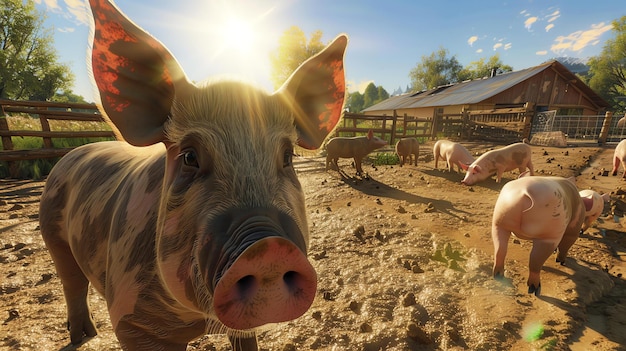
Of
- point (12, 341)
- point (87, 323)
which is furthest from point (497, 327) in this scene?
point (12, 341)

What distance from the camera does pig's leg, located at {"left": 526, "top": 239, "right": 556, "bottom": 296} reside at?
2734mm

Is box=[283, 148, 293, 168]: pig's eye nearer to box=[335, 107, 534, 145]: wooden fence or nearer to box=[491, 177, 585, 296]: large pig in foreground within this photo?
box=[491, 177, 585, 296]: large pig in foreground

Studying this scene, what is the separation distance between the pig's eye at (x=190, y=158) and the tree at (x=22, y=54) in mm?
47461

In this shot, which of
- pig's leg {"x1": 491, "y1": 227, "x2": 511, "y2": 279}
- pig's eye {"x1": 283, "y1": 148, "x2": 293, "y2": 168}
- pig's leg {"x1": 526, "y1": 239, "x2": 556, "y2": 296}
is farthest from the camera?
pig's leg {"x1": 491, "y1": 227, "x2": 511, "y2": 279}

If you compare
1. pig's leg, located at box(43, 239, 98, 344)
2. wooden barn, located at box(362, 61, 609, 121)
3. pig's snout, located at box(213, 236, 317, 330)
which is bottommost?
pig's leg, located at box(43, 239, 98, 344)

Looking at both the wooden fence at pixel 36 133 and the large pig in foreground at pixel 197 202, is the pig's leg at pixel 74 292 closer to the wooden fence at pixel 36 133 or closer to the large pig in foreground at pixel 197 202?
the large pig in foreground at pixel 197 202

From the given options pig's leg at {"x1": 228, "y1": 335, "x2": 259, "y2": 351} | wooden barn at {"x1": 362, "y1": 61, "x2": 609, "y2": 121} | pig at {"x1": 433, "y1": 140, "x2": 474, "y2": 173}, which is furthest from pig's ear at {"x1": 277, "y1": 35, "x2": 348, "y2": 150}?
wooden barn at {"x1": 362, "y1": 61, "x2": 609, "y2": 121}

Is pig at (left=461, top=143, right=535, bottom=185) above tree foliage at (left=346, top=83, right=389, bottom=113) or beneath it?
beneath

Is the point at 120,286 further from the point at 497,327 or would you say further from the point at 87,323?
the point at 497,327

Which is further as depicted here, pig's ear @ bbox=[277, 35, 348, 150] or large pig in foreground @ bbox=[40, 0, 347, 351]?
pig's ear @ bbox=[277, 35, 348, 150]

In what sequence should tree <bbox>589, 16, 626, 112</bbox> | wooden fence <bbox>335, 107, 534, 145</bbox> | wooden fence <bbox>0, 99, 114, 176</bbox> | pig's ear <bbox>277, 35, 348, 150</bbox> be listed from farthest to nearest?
tree <bbox>589, 16, 626, 112</bbox>, wooden fence <bbox>335, 107, 534, 145</bbox>, wooden fence <bbox>0, 99, 114, 176</bbox>, pig's ear <bbox>277, 35, 348, 150</bbox>

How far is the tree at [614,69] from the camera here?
3875 cm

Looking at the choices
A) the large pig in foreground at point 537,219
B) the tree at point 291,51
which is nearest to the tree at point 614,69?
the tree at point 291,51

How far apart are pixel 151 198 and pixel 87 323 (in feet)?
5.90
